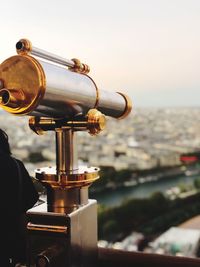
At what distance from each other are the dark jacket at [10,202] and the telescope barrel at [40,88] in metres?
0.14

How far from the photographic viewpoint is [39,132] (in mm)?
573

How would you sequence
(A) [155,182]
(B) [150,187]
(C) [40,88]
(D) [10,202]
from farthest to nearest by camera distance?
(B) [150,187]
(A) [155,182]
(D) [10,202]
(C) [40,88]

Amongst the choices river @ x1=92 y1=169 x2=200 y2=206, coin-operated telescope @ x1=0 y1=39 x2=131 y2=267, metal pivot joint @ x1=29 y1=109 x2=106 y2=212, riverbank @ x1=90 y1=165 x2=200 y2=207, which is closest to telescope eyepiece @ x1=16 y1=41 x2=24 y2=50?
coin-operated telescope @ x1=0 y1=39 x2=131 y2=267

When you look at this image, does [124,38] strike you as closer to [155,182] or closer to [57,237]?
[57,237]

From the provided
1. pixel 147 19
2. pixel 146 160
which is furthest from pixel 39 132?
pixel 146 160

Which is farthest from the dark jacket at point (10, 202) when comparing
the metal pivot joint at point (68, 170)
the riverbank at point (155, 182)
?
the riverbank at point (155, 182)

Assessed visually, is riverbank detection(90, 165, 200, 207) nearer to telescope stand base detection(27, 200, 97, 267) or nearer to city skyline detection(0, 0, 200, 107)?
city skyline detection(0, 0, 200, 107)

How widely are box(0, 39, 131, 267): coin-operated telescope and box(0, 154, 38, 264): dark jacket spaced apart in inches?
3.0

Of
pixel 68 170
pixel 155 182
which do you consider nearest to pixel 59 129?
pixel 68 170

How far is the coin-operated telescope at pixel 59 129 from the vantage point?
46cm

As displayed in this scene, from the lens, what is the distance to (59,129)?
21.3 inches

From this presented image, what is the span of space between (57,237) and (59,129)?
5.5 inches

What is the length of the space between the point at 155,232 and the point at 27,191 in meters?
5.36

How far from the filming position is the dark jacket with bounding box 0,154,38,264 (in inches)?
23.5
